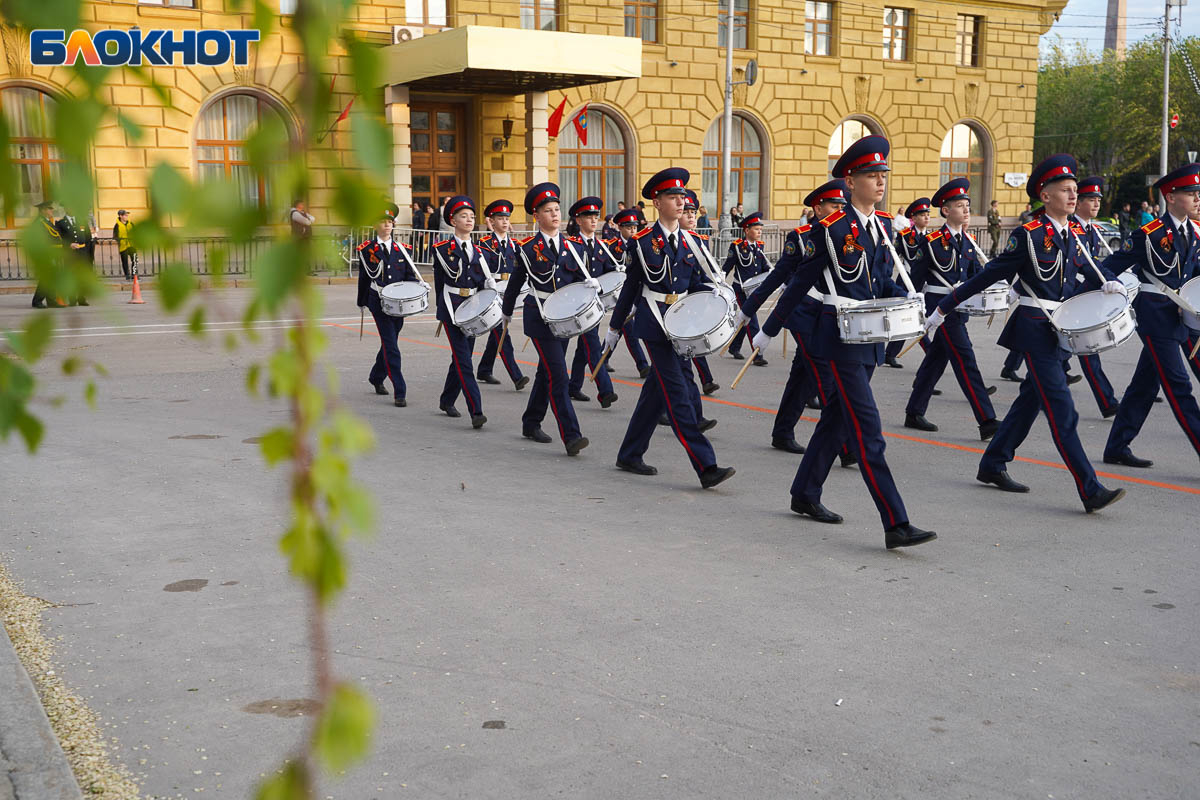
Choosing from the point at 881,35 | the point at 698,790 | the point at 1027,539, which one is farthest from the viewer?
the point at 881,35

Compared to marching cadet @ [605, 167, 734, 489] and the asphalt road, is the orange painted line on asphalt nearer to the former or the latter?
the asphalt road

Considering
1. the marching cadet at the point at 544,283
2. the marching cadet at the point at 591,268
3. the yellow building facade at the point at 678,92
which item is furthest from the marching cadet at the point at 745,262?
the yellow building facade at the point at 678,92

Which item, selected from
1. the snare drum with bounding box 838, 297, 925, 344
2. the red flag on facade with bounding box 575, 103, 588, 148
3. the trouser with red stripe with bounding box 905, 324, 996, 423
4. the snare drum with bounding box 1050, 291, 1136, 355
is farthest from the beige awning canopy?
the snare drum with bounding box 838, 297, 925, 344

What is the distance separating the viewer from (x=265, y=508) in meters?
7.48

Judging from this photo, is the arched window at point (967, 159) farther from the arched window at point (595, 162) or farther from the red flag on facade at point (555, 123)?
the red flag on facade at point (555, 123)

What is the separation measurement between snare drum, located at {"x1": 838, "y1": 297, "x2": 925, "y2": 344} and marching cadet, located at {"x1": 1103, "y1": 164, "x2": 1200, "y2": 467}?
8.71 feet

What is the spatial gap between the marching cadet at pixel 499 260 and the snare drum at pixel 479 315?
1.76ft

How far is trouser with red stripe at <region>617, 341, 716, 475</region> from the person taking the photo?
26.3 feet

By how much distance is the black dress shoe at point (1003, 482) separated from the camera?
8062 mm

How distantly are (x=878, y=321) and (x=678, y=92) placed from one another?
31.1 m

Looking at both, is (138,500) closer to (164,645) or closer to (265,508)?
(265,508)

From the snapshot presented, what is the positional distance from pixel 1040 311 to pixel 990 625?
2.88 m

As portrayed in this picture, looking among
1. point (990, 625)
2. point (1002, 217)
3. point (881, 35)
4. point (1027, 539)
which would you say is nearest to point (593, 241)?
point (1027, 539)

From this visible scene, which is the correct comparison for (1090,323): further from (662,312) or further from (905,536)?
(662,312)
